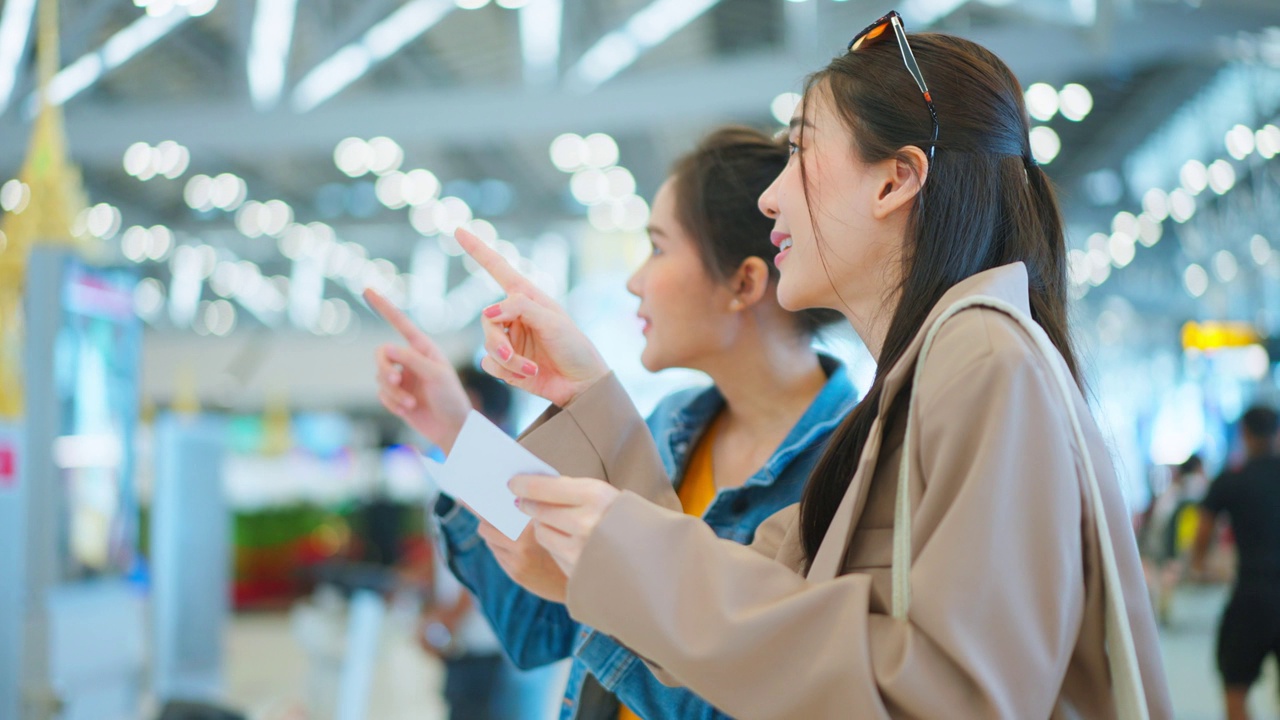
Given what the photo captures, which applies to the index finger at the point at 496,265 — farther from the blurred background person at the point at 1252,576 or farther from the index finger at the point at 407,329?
the blurred background person at the point at 1252,576

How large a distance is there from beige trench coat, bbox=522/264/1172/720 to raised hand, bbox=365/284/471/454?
799 millimetres

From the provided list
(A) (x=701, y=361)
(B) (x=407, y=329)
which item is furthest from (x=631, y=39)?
(A) (x=701, y=361)

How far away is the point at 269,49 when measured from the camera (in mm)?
8789

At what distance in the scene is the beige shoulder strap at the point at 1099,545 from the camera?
0.85m

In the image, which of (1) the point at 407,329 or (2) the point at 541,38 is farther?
(2) the point at 541,38

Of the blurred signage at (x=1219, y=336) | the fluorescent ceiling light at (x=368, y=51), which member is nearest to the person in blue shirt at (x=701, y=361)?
the fluorescent ceiling light at (x=368, y=51)

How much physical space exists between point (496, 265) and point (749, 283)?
0.50 meters

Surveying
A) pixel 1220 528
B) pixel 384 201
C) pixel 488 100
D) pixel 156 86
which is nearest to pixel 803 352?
pixel 488 100

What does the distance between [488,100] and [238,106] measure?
2.14 metres

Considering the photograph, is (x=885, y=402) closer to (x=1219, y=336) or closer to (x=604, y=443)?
(x=604, y=443)

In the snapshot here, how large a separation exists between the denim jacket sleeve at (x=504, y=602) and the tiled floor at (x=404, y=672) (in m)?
3.25

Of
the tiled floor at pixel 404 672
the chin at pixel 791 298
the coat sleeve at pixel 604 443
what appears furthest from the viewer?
the tiled floor at pixel 404 672

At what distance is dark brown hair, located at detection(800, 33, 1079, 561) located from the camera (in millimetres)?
1074

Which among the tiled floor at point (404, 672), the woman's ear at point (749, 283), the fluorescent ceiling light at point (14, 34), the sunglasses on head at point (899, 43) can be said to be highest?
the fluorescent ceiling light at point (14, 34)
